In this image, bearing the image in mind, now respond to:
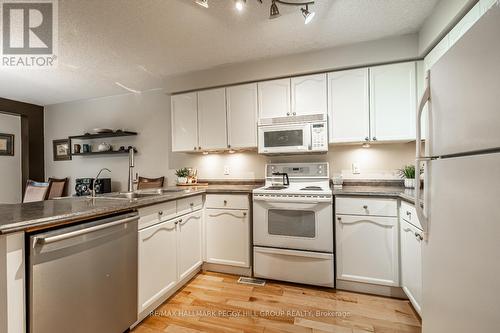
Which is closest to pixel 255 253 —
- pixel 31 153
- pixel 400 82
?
pixel 400 82

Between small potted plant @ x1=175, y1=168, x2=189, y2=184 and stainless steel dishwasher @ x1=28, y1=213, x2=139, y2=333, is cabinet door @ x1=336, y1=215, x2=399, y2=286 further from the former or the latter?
small potted plant @ x1=175, y1=168, x2=189, y2=184

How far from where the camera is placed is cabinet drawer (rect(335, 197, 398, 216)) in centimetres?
190

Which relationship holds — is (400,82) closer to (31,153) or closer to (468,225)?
(468,225)

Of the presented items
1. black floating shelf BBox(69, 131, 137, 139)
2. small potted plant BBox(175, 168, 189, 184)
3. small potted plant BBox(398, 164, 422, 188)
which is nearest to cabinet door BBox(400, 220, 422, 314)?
small potted plant BBox(398, 164, 422, 188)

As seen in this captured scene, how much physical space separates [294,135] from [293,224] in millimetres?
937

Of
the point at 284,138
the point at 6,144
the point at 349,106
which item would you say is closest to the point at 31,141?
the point at 6,144

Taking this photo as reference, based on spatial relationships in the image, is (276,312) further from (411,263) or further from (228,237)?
(411,263)

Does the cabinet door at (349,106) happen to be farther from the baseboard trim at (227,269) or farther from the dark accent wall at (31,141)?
the dark accent wall at (31,141)

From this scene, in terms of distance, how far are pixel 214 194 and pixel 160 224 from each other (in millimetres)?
755

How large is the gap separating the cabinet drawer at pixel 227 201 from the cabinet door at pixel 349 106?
3.73 ft

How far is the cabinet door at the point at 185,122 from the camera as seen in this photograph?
2846 millimetres

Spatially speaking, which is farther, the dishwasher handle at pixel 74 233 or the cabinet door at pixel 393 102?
the cabinet door at pixel 393 102

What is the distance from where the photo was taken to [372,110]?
2.20 meters

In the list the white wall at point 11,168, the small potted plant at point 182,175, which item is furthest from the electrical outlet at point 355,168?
the white wall at point 11,168
